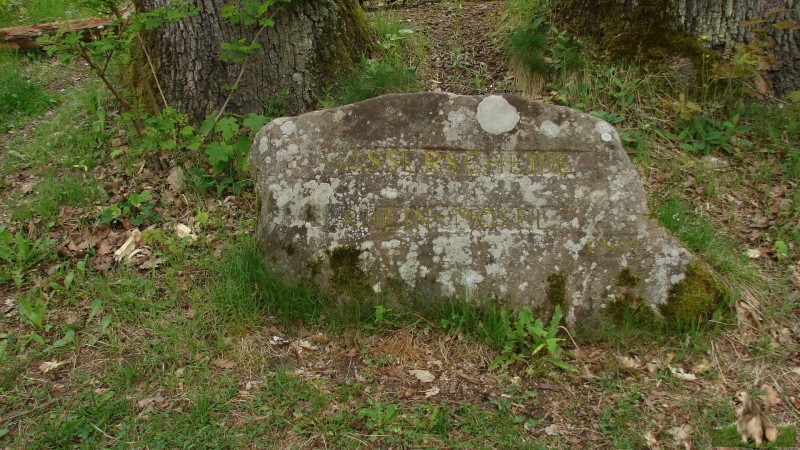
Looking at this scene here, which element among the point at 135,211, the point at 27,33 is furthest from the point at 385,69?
the point at 27,33

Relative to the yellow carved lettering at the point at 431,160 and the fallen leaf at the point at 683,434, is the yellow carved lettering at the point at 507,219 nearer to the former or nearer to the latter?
the yellow carved lettering at the point at 431,160

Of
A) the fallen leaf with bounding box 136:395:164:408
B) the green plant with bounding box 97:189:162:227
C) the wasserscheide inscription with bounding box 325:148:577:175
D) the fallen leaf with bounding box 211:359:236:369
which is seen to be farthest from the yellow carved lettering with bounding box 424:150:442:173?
the green plant with bounding box 97:189:162:227

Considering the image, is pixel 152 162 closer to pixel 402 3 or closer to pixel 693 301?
pixel 402 3

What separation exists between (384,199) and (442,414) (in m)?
1.23

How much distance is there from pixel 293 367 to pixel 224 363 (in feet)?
1.24

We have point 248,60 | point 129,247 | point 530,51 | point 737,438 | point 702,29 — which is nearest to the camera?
point 737,438

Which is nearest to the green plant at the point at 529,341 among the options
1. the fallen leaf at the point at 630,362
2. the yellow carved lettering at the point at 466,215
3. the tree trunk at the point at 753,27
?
the fallen leaf at the point at 630,362

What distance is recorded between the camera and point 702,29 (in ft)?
15.5

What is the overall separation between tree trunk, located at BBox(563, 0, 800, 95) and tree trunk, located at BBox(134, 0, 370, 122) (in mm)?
2328

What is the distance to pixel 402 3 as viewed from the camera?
20.8ft

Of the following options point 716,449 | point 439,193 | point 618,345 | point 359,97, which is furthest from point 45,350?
point 716,449

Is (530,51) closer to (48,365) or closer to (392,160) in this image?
(392,160)

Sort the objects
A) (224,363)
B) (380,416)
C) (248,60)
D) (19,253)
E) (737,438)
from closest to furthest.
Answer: (737,438) → (380,416) → (224,363) → (19,253) → (248,60)

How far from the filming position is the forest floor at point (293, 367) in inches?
115
